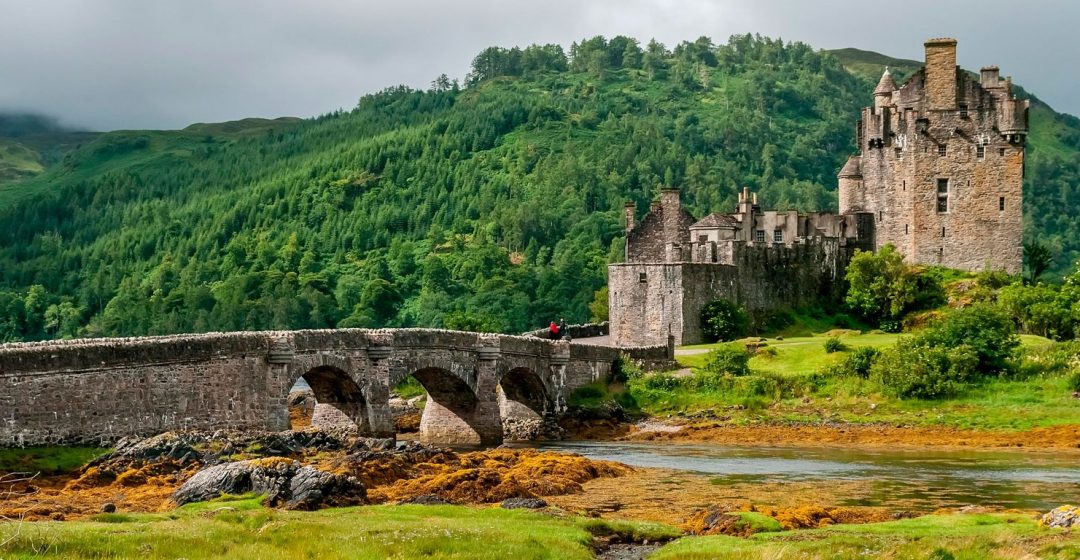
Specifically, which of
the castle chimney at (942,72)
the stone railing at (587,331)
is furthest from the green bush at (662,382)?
the castle chimney at (942,72)

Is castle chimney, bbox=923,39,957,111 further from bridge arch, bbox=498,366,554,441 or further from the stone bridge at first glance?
bridge arch, bbox=498,366,554,441

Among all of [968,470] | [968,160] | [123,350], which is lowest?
[968,470]

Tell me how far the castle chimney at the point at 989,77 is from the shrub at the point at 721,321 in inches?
811

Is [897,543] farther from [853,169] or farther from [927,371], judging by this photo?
[853,169]

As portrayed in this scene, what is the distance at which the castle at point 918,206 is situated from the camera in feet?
290

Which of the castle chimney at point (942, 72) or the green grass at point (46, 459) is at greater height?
the castle chimney at point (942, 72)

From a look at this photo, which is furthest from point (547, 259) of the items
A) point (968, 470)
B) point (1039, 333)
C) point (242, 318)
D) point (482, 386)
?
point (968, 470)

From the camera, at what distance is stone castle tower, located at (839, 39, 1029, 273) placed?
293ft

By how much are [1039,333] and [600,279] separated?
271ft

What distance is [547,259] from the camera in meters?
182

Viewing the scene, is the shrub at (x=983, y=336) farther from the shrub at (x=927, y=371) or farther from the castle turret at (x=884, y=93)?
the castle turret at (x=884, y=93)

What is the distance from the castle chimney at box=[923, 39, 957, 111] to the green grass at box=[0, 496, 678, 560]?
56998 mm

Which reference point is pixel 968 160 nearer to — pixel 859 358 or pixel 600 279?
pixel 859 358

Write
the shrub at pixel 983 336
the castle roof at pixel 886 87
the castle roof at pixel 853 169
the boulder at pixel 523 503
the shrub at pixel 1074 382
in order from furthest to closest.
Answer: the castle roof at pixel 886 87, the castle roof at pixel 853 169, the shrub at pixel 983 336, the shrub at pixel 1074 382, the boulder at pixel 523 503
